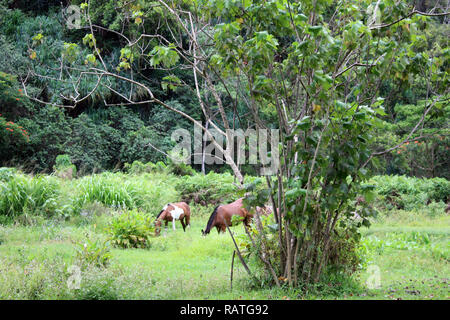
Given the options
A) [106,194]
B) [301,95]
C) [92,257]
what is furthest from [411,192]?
[92,257]

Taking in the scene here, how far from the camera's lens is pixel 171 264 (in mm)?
6504

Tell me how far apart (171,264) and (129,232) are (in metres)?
1.60

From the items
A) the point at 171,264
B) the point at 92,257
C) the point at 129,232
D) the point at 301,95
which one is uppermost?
the point at 301,95

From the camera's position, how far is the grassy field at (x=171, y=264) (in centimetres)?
453

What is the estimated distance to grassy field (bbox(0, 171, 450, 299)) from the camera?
4.53 m

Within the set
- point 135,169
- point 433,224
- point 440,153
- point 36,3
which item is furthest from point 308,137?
point 36,3

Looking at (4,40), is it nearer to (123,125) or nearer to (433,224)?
(123,125)

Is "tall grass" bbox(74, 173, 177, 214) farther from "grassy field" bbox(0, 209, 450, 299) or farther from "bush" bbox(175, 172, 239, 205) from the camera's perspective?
"bush" bbox(175, 172, 239, 205)

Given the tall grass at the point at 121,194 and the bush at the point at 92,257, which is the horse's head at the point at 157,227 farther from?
the bush at the point at 92,257

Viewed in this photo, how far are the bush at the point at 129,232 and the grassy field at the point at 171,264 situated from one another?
18 centimetres

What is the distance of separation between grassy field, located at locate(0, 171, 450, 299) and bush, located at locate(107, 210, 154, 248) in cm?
18

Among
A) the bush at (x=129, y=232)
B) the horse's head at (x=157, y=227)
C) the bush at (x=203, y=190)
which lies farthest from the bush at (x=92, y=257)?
the bush at (x=203, y=190)

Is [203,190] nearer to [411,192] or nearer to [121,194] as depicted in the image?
[121,194]
